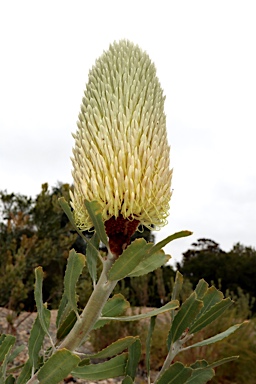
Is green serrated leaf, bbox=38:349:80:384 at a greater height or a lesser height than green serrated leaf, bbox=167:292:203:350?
lesser

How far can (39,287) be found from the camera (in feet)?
5.94

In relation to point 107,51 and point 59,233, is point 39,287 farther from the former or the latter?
point 59,233

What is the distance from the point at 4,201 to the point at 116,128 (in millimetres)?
8175

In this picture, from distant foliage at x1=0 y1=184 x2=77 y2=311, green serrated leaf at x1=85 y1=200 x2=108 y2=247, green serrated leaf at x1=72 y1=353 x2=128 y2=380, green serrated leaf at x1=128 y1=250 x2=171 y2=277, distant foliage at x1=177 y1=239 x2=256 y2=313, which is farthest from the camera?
distant foliage at x1=177 y1=239 x2=256 y2=313

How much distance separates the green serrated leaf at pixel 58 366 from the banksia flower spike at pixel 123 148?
1.27 ft

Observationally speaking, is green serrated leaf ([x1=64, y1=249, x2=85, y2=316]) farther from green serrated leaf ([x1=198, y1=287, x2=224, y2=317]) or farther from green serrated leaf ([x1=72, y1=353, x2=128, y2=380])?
green serrated leaf ([x1=198, y1=287, x2=224, y2=317])

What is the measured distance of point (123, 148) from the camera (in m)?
1.39

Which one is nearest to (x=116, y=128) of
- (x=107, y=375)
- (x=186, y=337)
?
(x=107, y=375)

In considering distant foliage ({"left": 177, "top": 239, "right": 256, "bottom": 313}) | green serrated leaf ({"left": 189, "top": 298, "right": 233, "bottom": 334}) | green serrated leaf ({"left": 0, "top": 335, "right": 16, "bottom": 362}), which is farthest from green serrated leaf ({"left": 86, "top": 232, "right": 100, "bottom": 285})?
distant foliage ({"left": 177, "top": 239, "right": 256, "bottom": 313})

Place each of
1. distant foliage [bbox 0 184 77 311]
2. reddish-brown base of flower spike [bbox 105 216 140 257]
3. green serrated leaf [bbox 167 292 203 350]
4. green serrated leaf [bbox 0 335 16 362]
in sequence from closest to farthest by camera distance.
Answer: reddish-brown base of flower spike [bbox 105 216 140 257]
green serrated leaf [bbox 167 292 203 350]
green serrated leaf [bbox 0 335 16 362]
distant foliage [bbox 0 184 77 311]

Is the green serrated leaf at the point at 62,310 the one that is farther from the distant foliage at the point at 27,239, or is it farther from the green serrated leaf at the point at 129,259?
the distant foliage at the point at 27,239

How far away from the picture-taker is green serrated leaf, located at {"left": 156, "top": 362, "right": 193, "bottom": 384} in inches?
69.6

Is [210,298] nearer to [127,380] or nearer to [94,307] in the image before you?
[127,380]

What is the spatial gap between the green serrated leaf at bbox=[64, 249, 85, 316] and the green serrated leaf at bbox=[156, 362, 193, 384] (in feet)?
1.45
